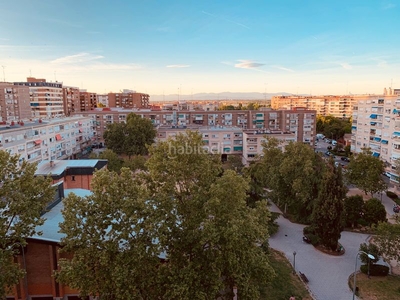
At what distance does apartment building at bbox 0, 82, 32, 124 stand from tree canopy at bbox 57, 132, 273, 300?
6969 centimetres

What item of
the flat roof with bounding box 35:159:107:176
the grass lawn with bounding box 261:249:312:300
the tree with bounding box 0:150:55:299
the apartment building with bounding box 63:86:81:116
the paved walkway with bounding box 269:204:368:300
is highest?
the apartment building with bounding box 63:86:81:116

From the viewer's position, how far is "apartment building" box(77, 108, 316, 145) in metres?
64.1

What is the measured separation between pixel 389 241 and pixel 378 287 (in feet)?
8.92

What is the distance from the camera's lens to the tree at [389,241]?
17984mm

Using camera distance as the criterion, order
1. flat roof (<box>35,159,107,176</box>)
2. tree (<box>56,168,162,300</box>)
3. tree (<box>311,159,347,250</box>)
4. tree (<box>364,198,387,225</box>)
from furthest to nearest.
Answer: tree (<box>364,198,387,225</box>) < flat roof (<box>35,159,107,176</box>) < tree (<box>311,159,347,250</box>) < tree (<box>56,168,162,300</box>)

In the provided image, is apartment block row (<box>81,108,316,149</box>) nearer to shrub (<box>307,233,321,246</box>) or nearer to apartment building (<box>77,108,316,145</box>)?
apartment building (<box>77,108,316,145</box>)

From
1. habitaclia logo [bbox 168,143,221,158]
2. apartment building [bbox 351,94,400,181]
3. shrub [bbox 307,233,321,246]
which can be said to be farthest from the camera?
apartment building [bbox 351,94,400,181]

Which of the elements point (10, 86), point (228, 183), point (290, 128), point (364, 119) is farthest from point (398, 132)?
point (10, 86)

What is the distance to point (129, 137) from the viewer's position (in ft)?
165

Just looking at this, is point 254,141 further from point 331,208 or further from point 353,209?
point 331,208

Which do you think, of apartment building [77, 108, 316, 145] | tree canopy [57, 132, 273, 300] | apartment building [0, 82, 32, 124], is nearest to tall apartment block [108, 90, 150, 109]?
apartment building [0, 82, 32, 124]

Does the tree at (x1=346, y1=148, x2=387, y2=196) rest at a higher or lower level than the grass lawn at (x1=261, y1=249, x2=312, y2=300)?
higher

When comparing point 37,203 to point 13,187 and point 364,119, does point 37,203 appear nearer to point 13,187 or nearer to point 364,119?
point 13,187

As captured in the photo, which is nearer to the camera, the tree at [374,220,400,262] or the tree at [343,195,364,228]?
the tree at [374,220,400,262]
